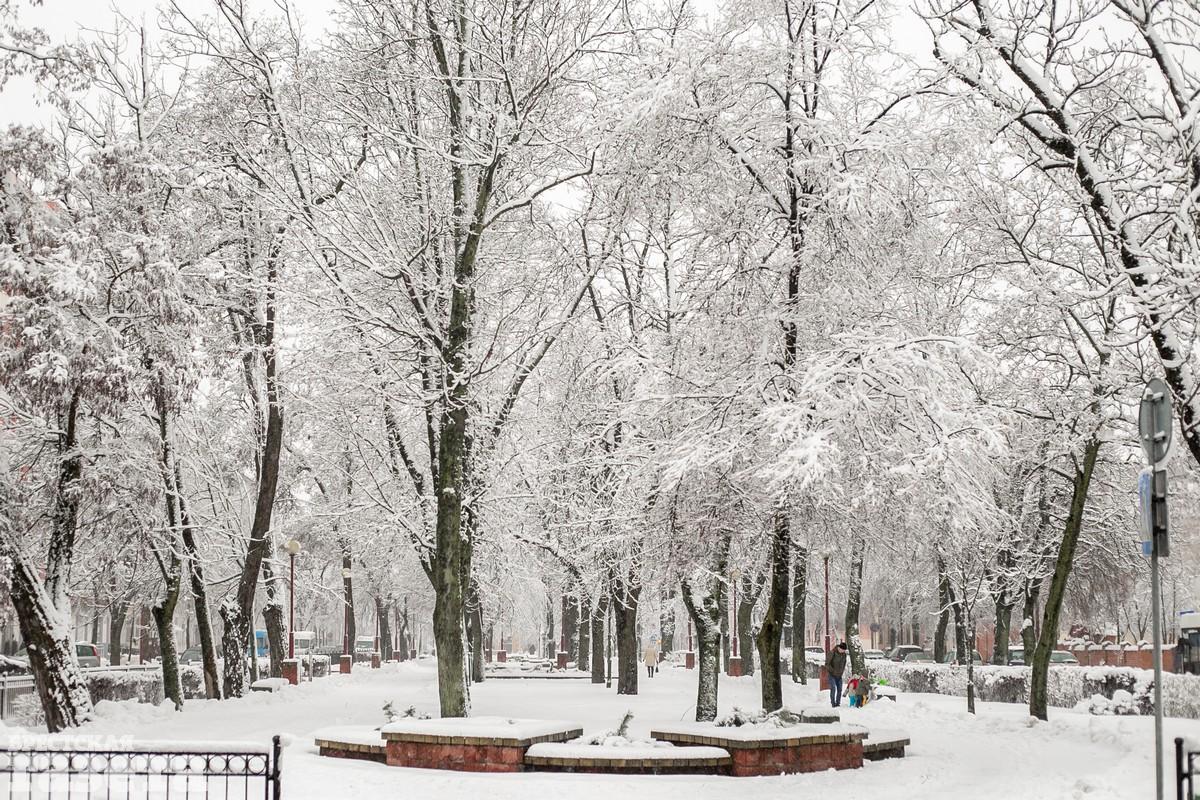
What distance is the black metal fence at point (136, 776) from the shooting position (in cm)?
947

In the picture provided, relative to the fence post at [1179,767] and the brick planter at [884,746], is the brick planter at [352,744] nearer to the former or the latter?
the brick planter at [884,746]

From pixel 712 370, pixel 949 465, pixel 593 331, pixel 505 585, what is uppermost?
pixel 593 331

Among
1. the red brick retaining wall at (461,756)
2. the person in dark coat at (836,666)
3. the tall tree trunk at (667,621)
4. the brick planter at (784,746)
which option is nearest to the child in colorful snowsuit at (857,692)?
the person in dark coat at (836,666)

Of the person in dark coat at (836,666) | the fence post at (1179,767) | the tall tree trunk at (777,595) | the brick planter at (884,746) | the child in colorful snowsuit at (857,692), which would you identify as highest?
the tall tree trunk at (777,595)

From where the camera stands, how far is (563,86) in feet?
65.2

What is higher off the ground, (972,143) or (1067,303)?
(972,143)

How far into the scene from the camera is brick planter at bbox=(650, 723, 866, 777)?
1371 centimetres

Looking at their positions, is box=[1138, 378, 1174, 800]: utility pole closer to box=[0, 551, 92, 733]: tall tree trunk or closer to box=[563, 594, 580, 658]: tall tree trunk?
box=[0, 551, 92, 733]: tall tree trunk

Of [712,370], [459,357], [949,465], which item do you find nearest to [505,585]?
[459,357]

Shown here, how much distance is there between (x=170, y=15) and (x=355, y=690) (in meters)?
18.9

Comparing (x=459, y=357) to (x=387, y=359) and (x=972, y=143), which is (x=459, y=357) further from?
(x=972, y=143)

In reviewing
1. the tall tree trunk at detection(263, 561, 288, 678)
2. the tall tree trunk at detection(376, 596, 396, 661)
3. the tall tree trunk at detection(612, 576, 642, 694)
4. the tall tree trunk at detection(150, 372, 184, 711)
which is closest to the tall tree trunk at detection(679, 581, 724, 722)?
the tall tree trunk at detection(612, 576, 642, 694)

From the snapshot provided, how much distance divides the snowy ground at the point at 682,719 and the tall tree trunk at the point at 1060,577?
628 mm

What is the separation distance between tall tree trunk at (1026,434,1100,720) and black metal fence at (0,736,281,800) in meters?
14.5
